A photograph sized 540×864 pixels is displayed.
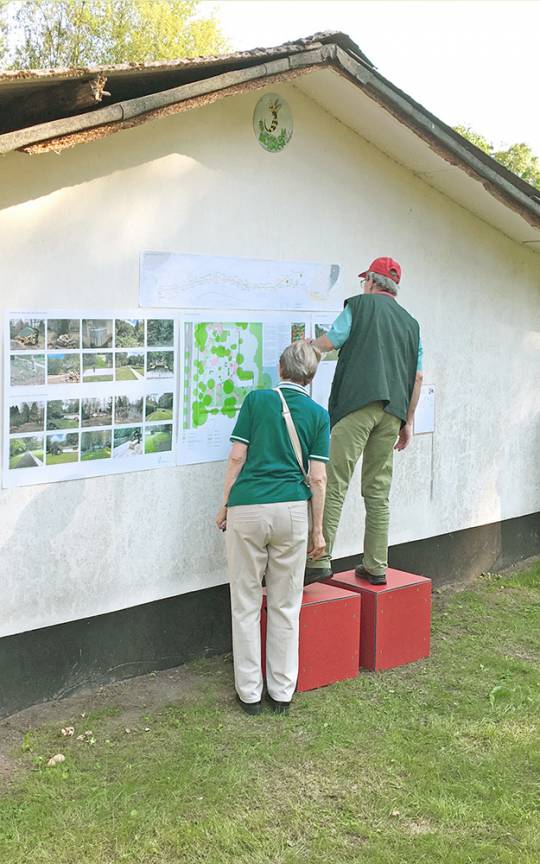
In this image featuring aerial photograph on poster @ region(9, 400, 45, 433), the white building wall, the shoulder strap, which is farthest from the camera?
the shoulder strap

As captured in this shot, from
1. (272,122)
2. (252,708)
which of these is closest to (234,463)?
(252,708)

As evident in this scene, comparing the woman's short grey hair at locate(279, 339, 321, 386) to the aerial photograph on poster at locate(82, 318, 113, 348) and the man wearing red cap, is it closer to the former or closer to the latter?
the man wearing red cap

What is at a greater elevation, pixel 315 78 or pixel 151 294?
pixel 315 78

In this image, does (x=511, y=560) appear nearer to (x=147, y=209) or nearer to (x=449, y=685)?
(x=449, y=685)

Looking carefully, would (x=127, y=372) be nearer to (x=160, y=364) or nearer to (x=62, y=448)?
(x=160, y=364)

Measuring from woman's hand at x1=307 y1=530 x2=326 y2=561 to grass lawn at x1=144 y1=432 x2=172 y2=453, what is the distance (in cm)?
108

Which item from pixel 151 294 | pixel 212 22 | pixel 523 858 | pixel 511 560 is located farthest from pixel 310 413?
pixel 212 22

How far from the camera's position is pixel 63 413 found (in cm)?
564

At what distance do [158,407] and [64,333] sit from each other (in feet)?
2.76

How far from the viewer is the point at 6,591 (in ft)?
17.9

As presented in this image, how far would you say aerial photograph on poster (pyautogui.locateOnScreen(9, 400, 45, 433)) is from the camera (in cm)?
539

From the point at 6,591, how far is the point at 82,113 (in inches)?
102

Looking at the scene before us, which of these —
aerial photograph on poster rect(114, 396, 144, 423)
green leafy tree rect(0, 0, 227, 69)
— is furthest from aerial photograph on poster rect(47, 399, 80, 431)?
green leafy tree rect(0, 0, 227, 69)

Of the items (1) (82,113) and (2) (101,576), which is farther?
(2) (101,576)
